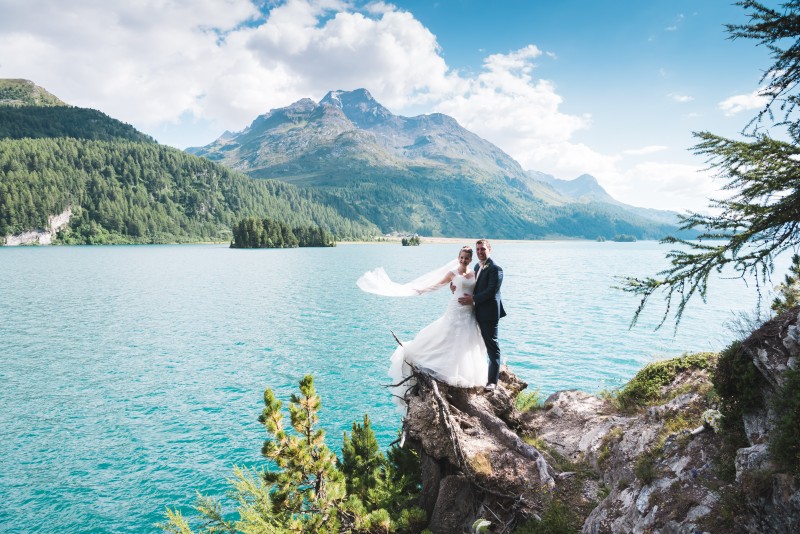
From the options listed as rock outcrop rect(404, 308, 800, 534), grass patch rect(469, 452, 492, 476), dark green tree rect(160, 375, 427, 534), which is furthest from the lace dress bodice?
dark green tree rect(160, 375, 427, 534)

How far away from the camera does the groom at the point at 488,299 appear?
9992mm

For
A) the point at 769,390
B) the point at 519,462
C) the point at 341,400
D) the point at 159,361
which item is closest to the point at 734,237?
the point at 769,390

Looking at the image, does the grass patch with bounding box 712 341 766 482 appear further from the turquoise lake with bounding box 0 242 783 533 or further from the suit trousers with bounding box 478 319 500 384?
the turquoise lake with bounding box 0 242 783 533

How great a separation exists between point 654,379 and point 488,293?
573cm

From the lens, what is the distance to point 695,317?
1750 inches

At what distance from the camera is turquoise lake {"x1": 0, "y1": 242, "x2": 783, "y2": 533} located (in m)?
15.1

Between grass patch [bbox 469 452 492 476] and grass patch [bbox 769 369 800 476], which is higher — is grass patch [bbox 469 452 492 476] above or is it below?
below

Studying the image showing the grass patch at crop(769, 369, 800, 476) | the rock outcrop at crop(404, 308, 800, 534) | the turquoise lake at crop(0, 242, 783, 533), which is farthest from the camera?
the turquoise lake at crop(0, 242, 783, 533)

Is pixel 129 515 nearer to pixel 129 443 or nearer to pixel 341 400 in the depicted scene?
pixel 129 443

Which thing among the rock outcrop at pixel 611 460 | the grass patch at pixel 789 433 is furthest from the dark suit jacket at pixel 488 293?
the grass patch at pixel 789 433

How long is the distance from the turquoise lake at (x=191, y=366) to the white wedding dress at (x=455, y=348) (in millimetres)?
8103

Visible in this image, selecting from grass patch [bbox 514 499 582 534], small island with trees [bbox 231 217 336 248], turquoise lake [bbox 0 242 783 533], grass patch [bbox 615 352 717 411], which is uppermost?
small island with trees [bbox 231 217 336 248]

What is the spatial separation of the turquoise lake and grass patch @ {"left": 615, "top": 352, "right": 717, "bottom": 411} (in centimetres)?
235

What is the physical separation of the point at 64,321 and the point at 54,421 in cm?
2450
